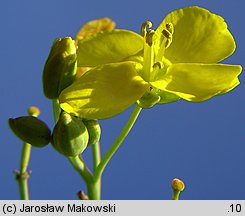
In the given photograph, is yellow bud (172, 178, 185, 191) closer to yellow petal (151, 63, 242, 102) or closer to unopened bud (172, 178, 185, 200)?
unopened bud (172, 178, 185, 200)

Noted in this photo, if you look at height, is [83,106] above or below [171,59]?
below

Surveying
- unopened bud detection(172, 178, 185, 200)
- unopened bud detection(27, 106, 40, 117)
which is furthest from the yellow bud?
unopened bud detection(27, 106, 40, 117)

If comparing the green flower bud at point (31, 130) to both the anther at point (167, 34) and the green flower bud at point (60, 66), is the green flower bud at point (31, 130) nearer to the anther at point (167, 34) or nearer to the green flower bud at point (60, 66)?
the green flower bud at point (60, 66)

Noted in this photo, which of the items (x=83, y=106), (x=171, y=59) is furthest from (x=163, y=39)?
(x=83, y=106)

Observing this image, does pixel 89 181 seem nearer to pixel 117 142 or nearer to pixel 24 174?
pixel 117 142

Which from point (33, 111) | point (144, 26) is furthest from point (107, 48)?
point (33, 111)

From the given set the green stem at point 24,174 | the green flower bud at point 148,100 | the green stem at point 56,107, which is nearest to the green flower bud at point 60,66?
the green stem at point 56,107
